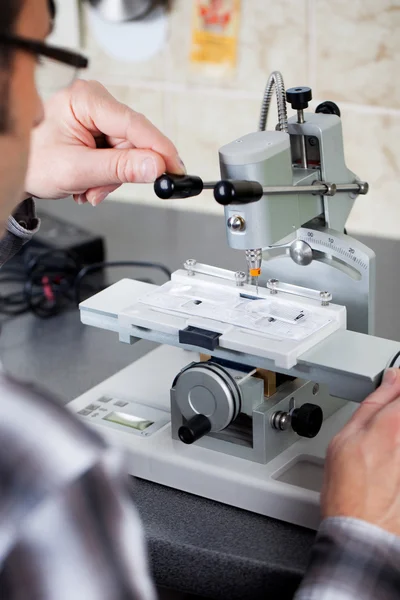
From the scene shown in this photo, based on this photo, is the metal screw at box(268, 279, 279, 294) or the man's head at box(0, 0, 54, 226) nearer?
the man's head at box(0, 0, 54, 226)

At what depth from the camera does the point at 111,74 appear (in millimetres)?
2328

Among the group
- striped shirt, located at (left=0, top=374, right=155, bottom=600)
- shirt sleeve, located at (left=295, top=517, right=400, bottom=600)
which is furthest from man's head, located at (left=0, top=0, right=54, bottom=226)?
shirt sleeve, located at (left=295, top=517, right=400, bottom=600)

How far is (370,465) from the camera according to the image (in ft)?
2.84

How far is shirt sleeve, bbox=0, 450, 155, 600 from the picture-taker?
560 mm

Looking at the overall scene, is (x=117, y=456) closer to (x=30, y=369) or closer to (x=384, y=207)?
(x=30, y=369)

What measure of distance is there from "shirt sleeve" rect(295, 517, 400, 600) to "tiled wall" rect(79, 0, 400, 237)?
131cm

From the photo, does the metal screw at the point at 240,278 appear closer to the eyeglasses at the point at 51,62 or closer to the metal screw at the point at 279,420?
the metal screw at the point at 279,420

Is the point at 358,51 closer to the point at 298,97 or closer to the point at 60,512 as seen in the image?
the point at 298,97

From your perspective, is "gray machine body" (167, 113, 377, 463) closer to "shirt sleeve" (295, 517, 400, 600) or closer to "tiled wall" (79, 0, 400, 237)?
"shirt sleeve" (295, 517, 400, 600)

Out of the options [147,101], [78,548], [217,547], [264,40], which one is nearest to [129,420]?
[217,547]

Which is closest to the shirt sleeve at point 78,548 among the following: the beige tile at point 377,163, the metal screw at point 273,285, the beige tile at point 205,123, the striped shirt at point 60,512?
the striped shirt at point 60,512

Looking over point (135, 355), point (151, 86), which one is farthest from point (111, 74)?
point (135, 355)

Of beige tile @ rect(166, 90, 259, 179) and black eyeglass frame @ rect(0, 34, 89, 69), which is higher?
black eyeglass frame @ rect(0, 34, 89, 69)

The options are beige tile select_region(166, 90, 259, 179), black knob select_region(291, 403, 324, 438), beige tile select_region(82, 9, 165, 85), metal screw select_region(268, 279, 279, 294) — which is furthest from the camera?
beige tile select_region(82, 9, 165, 85)
